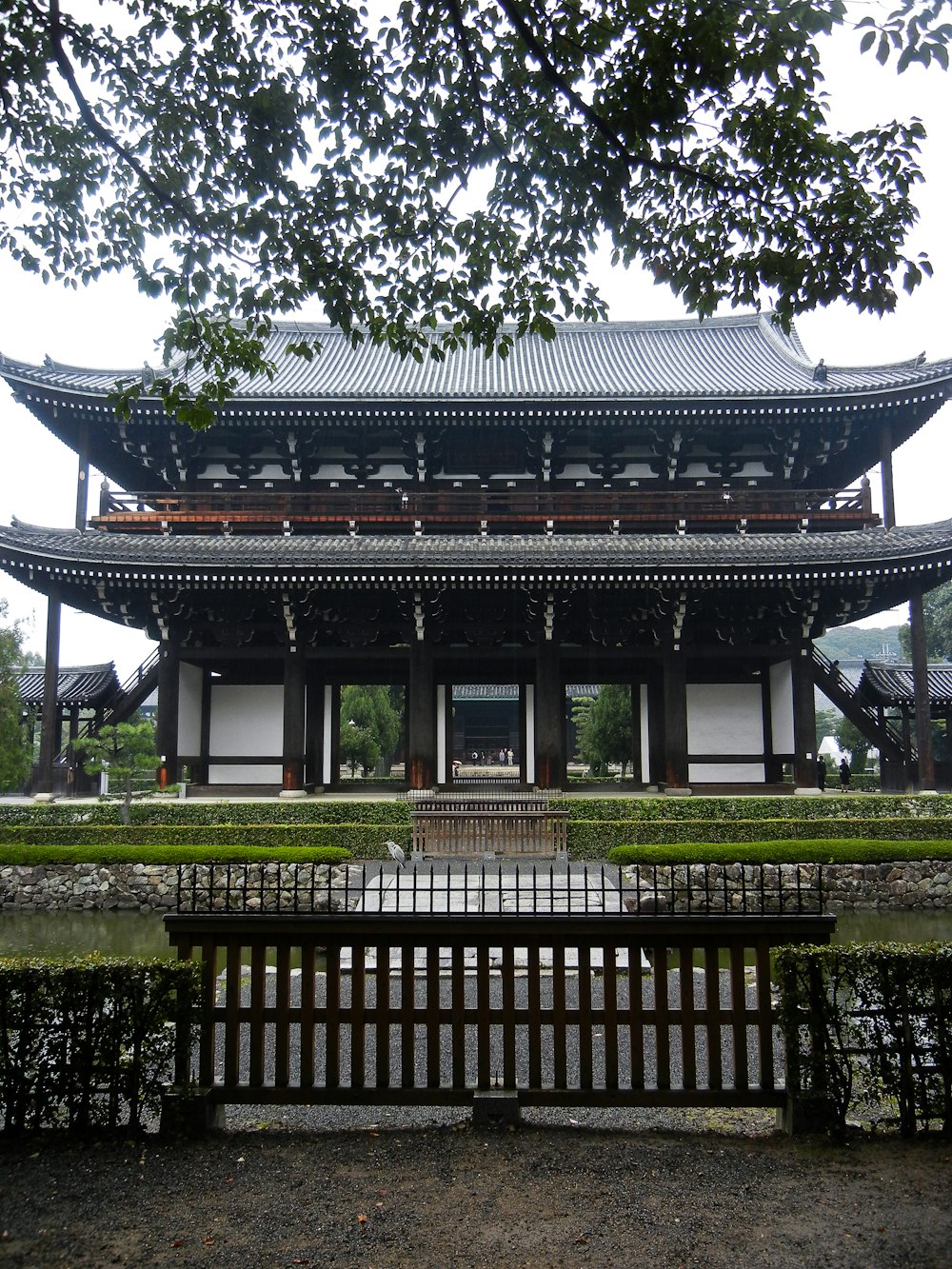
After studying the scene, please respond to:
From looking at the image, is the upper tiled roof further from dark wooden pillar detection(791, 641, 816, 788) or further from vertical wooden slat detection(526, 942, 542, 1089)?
vertical wooden slat detection(526, 942, 542, 1089)

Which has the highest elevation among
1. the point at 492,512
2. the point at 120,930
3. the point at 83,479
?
the point at 83,479

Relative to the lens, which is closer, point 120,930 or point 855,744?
point 120,930

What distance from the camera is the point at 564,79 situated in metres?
5.61

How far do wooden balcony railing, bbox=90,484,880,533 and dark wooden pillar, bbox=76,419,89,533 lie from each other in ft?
1.25

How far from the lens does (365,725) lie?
95.0 ft

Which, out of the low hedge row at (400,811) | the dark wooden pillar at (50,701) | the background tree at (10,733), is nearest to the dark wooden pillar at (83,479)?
the dark wooden pillar at (50,701)

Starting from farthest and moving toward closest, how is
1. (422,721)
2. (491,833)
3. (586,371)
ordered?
(586,371), (422,721), (491,833)

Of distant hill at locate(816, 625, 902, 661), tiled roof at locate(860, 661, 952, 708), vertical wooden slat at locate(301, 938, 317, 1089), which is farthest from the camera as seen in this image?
distant hill at locate(816, 625, 902, 661)

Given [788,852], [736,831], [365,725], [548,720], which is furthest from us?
[365,725]

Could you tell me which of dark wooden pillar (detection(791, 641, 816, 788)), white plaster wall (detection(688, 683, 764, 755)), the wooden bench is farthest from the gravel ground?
white plaster wall (detection(688, 683, 764, 755))

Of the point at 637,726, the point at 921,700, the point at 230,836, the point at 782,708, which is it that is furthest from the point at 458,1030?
the point at 921,700

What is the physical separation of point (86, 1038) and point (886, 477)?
20198mm

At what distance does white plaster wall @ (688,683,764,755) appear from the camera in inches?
762

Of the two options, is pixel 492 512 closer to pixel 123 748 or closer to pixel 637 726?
pixel 637 726
